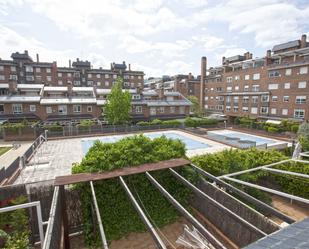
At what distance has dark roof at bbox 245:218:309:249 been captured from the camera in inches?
131

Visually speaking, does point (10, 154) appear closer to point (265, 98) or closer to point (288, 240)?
point (288, 240)

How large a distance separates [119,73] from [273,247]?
67831 mm

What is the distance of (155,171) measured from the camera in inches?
371

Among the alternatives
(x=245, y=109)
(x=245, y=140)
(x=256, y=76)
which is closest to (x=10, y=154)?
(x=245, y=140)

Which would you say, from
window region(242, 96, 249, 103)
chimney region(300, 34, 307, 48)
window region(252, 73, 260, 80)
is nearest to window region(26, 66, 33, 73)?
window region(242, 96, 249, 103)

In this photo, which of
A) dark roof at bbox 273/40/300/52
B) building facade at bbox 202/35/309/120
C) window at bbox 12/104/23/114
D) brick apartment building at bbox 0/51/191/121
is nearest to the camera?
window at bbox 12/104/23/114

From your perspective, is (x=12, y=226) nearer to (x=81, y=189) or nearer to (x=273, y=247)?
(x=81, y=189)

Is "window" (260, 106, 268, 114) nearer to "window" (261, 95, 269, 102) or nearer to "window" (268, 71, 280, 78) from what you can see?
"window" (261, 95, 269, 102)

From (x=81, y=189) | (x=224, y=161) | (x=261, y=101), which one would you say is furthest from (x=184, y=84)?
(x=81, y=189)

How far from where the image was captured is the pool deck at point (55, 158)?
50.7ft

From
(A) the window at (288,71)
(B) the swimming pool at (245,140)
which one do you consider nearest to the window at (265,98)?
(A) the window at (288,71)

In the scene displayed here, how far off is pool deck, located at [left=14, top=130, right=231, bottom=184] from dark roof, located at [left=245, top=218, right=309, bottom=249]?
1524 cm

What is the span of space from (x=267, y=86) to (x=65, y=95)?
146 feet

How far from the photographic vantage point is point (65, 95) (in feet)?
141
